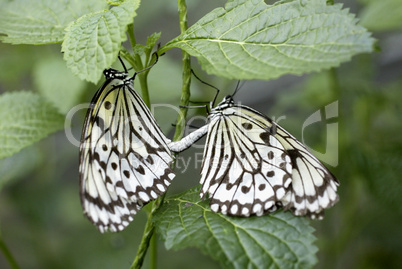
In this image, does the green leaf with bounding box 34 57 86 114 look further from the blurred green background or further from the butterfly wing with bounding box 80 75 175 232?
the butterfly wing with bounding box 80 75 175 232

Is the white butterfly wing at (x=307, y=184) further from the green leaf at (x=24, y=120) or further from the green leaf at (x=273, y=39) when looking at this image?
the green leaf at (x=24, y=120)

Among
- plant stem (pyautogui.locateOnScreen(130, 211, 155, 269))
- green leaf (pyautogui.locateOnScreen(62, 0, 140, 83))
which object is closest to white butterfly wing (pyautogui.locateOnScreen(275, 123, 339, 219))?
plant stem (pyautogui.locateOnScreen(130, 211, 155, 269))

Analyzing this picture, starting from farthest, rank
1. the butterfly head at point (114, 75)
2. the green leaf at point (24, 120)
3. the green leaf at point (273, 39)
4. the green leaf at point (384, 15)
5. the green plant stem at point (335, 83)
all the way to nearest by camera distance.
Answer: the green plant stem at point (335, 83) < the green leaf at point (384, 15) < the green leaf at point (24, 120) < the butterfly head at point (114, 75) < the green leaf at point (273, 39)

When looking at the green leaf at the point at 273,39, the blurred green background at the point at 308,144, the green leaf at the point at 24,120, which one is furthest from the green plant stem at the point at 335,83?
the green leaf at the point at 24,120

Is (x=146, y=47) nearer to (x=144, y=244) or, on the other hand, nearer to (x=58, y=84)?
(x=144, y=244)

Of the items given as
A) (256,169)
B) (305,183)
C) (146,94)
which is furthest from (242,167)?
(146,94)

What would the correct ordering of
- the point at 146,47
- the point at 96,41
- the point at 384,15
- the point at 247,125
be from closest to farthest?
1. the point at 96,41
2. the point at 146,47
3. the point at 247,125
4. the point at 384,15

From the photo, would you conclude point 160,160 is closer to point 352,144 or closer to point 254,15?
point 254,15
